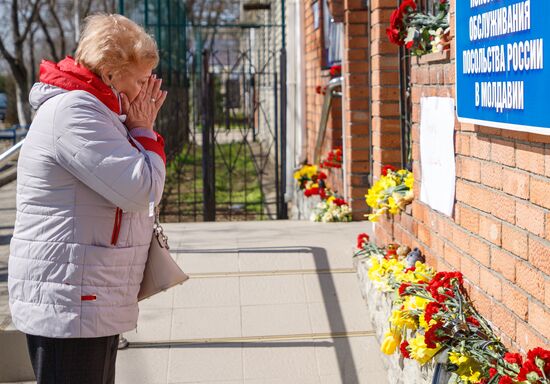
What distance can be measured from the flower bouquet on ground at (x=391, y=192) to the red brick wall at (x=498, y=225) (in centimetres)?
26

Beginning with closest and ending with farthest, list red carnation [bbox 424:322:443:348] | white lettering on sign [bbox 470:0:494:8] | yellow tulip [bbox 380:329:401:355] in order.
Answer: white lettering on sign [bbox 470:0:494:8] → red carnation [bbox 424:322:443:348] → yellow tulip [bbox 380:329:401:355]

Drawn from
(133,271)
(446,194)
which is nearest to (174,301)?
(446,194)

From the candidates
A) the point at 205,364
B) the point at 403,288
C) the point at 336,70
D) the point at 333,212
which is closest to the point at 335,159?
the point at 336,70

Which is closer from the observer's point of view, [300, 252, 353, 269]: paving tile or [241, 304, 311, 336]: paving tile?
[241, 304, 311, 336]: paving tile

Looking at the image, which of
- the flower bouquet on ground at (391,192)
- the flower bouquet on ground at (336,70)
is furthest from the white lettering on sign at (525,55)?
the flower bouquet on ground at (336,70)

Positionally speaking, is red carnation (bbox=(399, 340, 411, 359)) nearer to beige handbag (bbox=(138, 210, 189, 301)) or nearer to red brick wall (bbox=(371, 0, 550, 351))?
A: red brick wall (bbox=(371, 0, 550, 351))

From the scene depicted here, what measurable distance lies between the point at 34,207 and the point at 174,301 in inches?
87.3

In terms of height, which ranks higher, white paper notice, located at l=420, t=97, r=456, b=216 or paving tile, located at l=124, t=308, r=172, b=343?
white paper notice, located at l=420, t=97, r=456, b=216

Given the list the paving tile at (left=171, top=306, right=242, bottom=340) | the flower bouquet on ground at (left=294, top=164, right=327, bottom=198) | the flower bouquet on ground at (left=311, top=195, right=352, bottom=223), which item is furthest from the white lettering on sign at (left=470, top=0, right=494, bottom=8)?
the flower bouquet on ground at (left=294, top=164, right=327, bottom=198)

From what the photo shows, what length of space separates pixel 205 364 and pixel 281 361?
0.35m

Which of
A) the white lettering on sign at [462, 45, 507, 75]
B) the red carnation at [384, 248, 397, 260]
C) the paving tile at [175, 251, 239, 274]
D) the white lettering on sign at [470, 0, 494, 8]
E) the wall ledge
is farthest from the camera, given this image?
the paving tile at [175, 251, 239, 274]

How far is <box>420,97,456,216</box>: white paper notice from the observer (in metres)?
3.51

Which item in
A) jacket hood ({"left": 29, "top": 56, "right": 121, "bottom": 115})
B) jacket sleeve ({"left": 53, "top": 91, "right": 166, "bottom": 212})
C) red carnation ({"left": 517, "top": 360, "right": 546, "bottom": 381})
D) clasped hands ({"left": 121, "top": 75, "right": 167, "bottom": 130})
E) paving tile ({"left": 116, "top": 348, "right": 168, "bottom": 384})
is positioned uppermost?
jacket hood ({"left": 29, "top": 56, "right": 121, "bottom": 115})

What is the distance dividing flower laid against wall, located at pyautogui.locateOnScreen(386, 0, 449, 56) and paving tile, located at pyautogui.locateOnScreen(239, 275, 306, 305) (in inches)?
57.9
